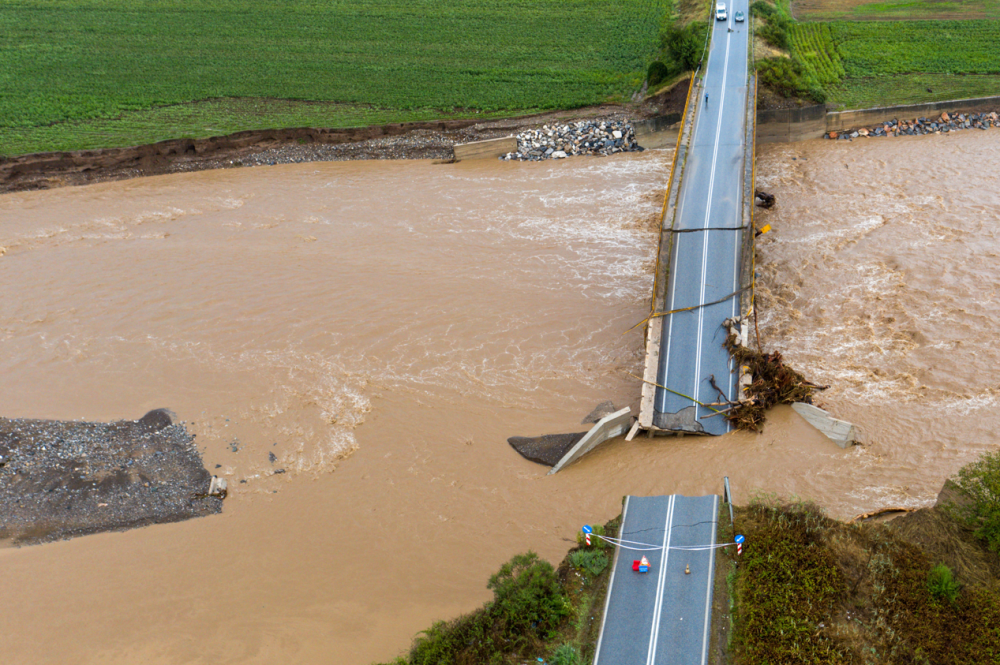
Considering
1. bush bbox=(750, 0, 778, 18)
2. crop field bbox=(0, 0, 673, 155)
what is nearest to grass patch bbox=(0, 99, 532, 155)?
crop field bbox=(0, 0, 673, 155)

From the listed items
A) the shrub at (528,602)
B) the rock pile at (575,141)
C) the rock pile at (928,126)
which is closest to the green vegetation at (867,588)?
the shrub at (528,602)

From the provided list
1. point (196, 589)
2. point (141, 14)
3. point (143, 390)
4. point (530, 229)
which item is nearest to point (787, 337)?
point (530, 229)

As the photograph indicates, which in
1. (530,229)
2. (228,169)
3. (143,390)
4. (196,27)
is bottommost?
(143,390)

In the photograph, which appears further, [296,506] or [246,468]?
[246,468]

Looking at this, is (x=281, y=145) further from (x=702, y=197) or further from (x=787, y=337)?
(x=787, y=337)

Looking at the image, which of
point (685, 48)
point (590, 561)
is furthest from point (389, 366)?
point (685, 48)

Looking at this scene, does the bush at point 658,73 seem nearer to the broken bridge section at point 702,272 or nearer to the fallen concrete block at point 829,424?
the broken bridge section at point 702,272

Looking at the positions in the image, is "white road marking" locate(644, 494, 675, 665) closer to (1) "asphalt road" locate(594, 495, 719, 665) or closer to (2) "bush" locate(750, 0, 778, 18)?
(1) "asphalt road" locate(594, 495, 719, 665)
